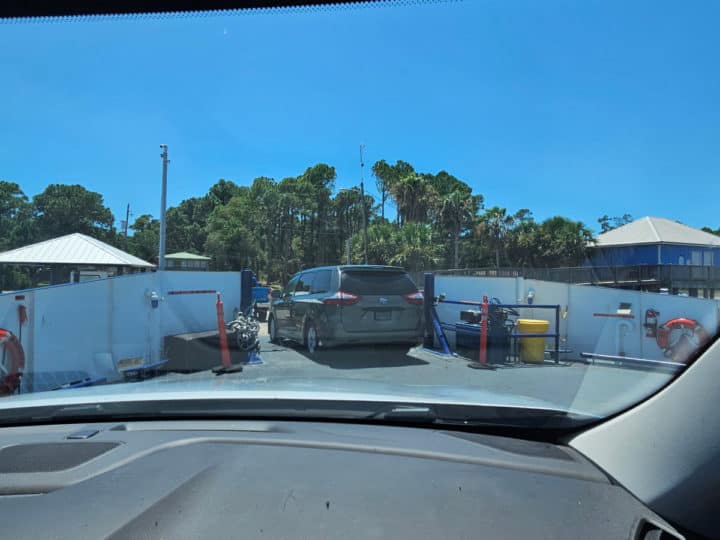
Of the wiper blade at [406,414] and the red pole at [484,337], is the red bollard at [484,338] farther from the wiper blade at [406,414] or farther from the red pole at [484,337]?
the wiper blade at [406,414]

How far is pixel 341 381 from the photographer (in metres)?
4.03

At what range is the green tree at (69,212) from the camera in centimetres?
693

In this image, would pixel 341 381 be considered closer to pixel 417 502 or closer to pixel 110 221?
pixel 417 502

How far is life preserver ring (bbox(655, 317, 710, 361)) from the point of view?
8.57ft

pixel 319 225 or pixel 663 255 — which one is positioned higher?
pixel 319 225

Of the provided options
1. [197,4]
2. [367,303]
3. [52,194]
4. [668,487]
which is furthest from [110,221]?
[668,487]

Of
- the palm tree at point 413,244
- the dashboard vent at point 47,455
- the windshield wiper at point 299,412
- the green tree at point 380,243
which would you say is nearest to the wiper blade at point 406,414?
the windshield wiper at point 299,412

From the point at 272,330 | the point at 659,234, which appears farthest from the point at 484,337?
the point at 659,234

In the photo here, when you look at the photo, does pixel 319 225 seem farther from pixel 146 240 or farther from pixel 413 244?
pixel 146 240

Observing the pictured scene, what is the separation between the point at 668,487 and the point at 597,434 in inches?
→ 26.3

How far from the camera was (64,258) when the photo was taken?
7602 millimetres

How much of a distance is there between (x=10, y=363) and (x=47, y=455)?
387cm

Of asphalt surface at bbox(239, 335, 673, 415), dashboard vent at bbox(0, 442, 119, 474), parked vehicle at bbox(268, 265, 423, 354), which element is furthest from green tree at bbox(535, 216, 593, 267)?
dashboard vent at bbox(0, 442, 119, 474)

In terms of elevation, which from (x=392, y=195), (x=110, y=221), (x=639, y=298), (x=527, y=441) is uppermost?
(x=392, y=195)
